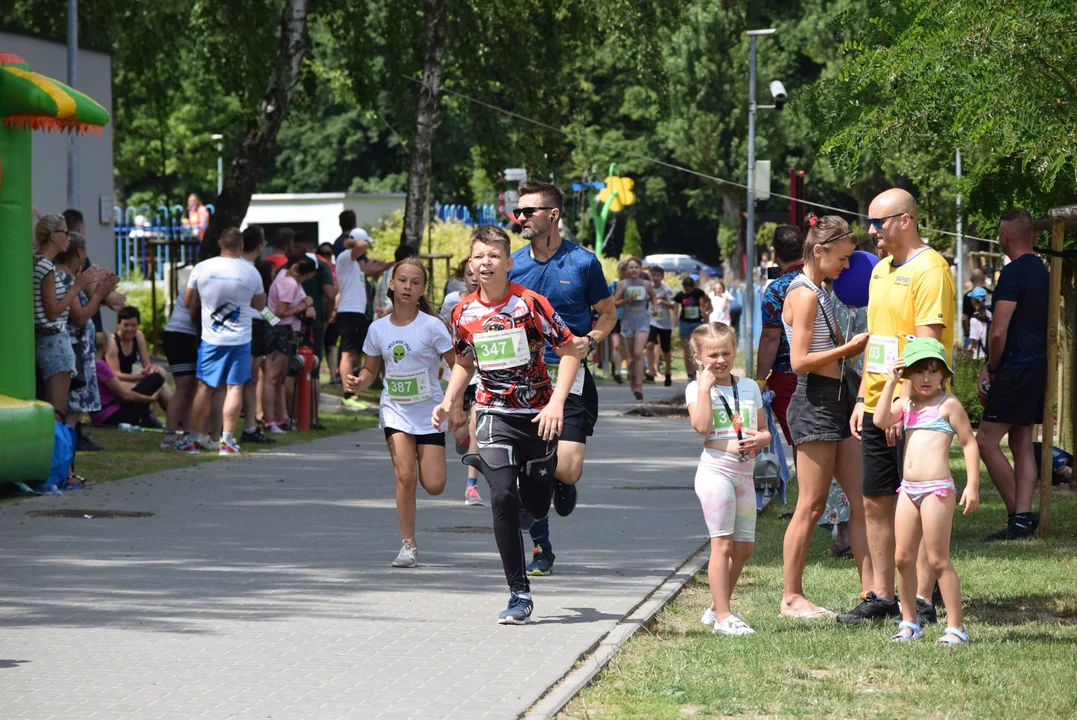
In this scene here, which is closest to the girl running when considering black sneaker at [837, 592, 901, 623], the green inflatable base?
the green inflatable base

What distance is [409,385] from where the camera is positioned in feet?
29.4

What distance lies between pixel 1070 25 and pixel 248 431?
379 inches

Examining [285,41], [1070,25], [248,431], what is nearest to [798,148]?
[285,41]

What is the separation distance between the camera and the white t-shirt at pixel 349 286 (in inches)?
776

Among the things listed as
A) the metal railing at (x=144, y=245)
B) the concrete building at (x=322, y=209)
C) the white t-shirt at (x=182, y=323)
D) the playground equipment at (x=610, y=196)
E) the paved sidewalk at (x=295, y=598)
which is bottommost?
Answer: the paved sidewalk at (x=295, y=598)

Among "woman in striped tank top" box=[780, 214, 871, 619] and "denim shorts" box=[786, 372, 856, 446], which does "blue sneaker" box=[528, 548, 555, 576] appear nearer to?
"woman in striped tank top" box=[780, 214, 871, 619]

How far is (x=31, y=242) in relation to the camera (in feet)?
40.0

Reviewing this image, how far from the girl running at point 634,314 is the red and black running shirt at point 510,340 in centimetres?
1642

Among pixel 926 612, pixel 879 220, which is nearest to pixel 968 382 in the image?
pixel 926 612

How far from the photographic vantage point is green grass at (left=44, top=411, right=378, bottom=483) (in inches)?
534

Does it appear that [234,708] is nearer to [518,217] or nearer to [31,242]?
[518,217]

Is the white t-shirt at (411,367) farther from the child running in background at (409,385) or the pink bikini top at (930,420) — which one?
the pink bikini top at (930,420)

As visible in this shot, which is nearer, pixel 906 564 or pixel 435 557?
pixel 906 564

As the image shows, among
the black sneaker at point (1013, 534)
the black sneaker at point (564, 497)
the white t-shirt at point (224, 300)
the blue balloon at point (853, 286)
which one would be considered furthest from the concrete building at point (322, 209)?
the blue balloon at point (853, 286)
